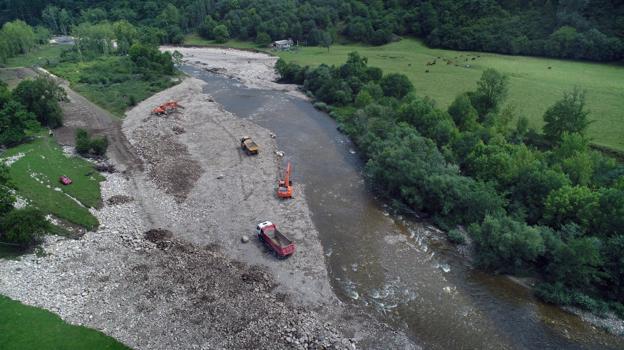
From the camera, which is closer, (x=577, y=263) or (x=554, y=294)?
(x=577, y=263)

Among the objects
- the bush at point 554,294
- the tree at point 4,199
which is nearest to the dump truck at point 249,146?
the tree at point 4,199

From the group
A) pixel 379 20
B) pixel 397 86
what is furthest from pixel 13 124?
pixel 379 20

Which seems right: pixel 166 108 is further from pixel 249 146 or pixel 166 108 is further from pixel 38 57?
pixel 38 57

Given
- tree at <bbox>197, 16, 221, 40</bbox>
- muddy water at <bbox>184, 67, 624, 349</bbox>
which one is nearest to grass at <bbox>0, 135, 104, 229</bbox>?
muddy water at <bbox>184, 67, 624, 349</bbox>

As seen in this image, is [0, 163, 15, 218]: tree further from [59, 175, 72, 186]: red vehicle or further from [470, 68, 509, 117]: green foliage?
[470, 68, 509, 117]: green foliage

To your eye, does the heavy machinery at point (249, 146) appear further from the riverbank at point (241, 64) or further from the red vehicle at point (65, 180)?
the riverbank at point (241, 64)

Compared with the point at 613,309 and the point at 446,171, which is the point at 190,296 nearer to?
the point at 446,171

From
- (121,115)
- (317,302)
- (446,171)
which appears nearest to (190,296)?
(317,302)
